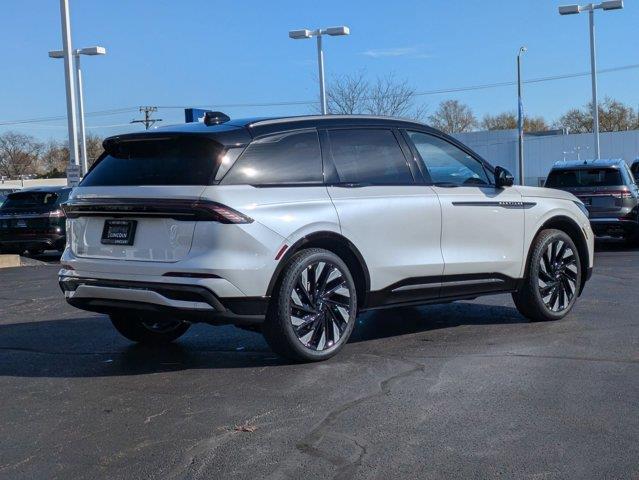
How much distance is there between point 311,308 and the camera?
575 centimetres

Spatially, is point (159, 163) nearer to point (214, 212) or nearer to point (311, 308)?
point (214, 212)

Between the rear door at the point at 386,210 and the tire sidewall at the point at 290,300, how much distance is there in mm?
227

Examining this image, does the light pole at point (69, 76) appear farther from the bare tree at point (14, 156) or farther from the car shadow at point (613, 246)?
the bare tree at point (14, 156)

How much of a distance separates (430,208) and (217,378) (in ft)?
7.29

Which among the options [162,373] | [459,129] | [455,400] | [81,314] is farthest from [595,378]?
[459,129]

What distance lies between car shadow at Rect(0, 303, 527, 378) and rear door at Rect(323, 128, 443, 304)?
0.73 metres

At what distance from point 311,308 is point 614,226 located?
427 inches

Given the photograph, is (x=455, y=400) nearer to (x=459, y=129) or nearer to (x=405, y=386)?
(x=405, y=386)

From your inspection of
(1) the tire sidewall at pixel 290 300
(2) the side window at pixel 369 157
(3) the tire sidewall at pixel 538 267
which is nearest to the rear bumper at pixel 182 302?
(1) the tire sidewall at pixel 290 300

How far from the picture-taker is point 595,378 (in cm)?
532

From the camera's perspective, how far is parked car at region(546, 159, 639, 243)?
1495cm

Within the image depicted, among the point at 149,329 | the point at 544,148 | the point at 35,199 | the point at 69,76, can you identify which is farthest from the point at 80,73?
the point at 544,148

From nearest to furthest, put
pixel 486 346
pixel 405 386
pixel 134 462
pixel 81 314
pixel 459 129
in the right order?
pixel 134 462
pixel 405 386
pixel 486 346
pixel 81 314
pixel 459 129

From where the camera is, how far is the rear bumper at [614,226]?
49.0 ft
